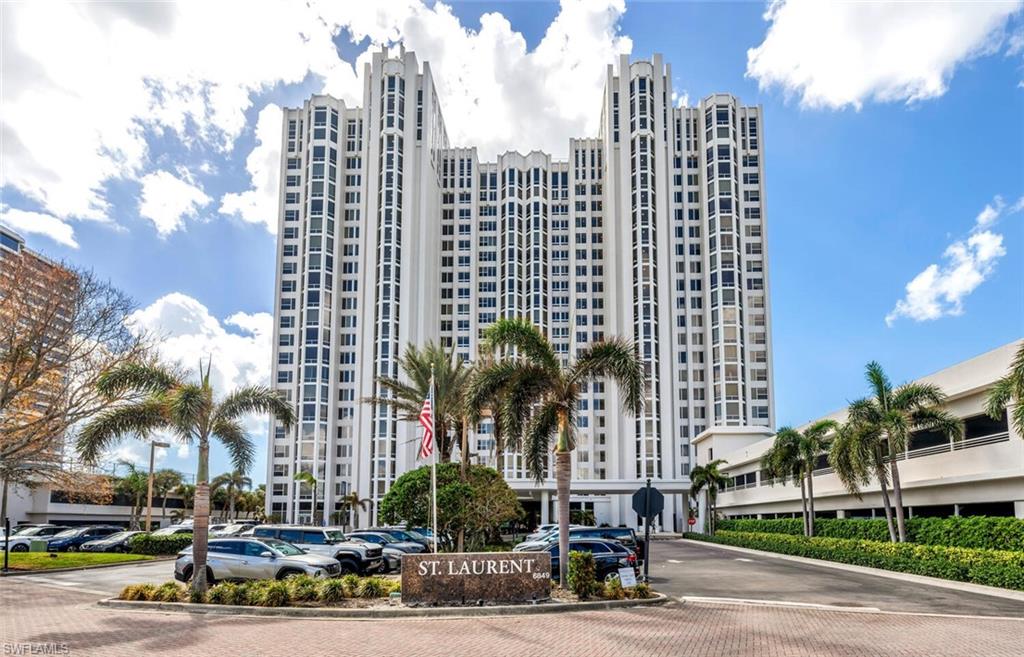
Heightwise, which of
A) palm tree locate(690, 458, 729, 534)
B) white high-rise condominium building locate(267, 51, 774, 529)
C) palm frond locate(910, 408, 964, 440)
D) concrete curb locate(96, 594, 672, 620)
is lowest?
concrete curb locate(96, 594, 672, 620)

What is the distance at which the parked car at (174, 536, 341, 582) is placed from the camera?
22344 millimetres

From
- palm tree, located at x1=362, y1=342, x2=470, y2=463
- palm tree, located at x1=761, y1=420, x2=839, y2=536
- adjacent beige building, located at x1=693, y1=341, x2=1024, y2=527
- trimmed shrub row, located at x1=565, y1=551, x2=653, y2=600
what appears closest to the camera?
trimmed shrub row, located at x1=565, y1=551, x2=653, y2=600

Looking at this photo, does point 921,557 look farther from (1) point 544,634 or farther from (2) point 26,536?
(2) point 26,536

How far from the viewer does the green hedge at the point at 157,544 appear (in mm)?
38531

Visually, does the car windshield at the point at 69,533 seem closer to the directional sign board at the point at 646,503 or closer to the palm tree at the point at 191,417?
the palm tree at the point at 191,417

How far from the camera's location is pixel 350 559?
26.9m

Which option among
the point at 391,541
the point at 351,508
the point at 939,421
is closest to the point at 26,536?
the point at 391,541

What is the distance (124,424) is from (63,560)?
45.7 ft

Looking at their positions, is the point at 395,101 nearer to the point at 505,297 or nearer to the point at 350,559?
the point at 505,297

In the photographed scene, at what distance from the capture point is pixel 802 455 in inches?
1718

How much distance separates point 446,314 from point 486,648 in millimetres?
91487

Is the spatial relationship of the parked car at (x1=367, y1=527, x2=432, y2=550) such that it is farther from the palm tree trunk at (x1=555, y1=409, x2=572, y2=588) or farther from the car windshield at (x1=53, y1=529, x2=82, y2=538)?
the car windshield at (x1=53, y1=529, x2=82, y2=538)

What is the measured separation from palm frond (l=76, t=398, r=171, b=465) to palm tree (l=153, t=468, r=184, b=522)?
6280cm

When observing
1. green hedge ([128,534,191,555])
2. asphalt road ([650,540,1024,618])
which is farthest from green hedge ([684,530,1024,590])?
green hedge ([128,534,191,555])
